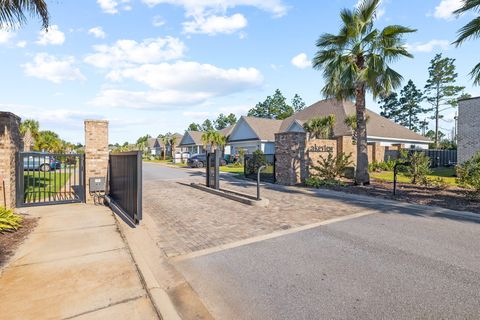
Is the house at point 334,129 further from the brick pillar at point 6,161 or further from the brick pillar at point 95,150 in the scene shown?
the brick pillar at point 6,161

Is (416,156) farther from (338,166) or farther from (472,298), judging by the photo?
(472,298)

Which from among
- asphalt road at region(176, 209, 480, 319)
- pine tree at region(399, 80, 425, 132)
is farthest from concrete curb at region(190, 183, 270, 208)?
A: pine tree at region(399, 80, 425, 132)

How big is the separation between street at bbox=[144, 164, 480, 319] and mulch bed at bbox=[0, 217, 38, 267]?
2.86m

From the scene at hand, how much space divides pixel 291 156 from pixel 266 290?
1071cm

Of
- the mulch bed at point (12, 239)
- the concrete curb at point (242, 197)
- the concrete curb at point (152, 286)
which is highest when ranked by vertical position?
the concrete curb at point (242, 197)

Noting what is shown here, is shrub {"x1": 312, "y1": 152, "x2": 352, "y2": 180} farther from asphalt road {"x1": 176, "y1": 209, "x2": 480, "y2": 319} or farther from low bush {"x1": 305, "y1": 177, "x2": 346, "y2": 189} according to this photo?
asphalt road {"x1": 176, "y1": 209, "x2": 480, "y2": 319}

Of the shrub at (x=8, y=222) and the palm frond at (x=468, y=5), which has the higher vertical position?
the palm frond at (x=468, y=5)

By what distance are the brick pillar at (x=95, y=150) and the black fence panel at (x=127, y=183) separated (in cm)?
32

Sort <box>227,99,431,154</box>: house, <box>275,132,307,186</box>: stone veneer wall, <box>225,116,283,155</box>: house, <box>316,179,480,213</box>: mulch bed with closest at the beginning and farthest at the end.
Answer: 1. <box>316,179,480,213</box>: mulch bed
2. <box>275,132,307,186</box>: stone veneer wall
3. <box>227,99,431,154</box>: house
4. <box>225,116,283,155</box>: house

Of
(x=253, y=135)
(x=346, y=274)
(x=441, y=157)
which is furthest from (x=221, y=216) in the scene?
(x=441, y=157)

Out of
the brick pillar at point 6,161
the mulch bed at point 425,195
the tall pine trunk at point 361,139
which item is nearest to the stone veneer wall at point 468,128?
the mulch bed at point 425,195

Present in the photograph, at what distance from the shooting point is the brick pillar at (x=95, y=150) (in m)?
9.68

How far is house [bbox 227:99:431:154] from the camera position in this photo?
2802 cm

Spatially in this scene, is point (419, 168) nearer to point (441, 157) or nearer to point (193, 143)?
point (441, 157)
